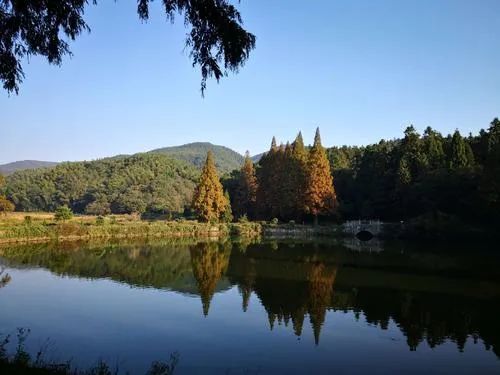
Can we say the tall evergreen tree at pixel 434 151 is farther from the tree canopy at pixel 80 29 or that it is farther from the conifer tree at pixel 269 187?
the tree canopy at pixel 80 29

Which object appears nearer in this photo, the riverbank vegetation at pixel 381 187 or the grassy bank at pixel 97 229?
the grassy bank at pixel 97 229

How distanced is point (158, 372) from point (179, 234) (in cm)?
4397

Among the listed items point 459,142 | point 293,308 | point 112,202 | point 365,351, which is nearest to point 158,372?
point 365,351

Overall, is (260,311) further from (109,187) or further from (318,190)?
(109,187)

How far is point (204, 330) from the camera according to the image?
15.5 meters

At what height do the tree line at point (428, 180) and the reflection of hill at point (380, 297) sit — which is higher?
the tree line at point (428, 180)

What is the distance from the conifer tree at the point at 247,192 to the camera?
63.7m

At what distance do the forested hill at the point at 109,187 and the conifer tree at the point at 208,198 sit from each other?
30.4 m

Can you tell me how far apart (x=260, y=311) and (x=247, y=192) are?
4638 centimetres

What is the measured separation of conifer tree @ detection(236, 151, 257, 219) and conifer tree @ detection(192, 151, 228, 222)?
674 centimetres

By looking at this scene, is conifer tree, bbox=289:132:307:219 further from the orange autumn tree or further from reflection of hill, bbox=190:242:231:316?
reflection of hill, bbox=190:242:231:316

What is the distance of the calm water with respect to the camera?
41.9 feet

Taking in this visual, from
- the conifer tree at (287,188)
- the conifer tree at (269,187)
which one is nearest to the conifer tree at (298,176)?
the conifer tree at (287,188)

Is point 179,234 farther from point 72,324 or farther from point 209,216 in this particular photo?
point 72,324
